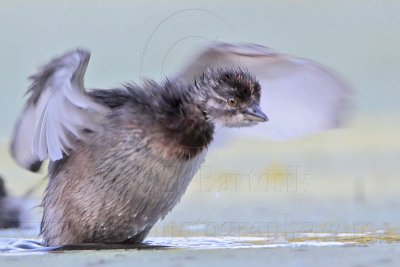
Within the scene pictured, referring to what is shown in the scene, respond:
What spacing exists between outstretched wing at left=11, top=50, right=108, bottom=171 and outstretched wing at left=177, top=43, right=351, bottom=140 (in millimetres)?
912

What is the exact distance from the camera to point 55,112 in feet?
29.6

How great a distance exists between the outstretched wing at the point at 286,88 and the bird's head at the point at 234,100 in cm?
27

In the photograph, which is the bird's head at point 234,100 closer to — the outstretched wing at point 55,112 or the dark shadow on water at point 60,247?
the outstretched wing at point 55,112

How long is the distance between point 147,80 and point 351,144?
278cm

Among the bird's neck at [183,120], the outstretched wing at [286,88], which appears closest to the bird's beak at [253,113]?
the bird's neck at [183,120]

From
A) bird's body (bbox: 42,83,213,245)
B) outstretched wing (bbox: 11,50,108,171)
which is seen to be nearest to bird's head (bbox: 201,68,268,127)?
bird's body (bbox: 42,83,213,245)

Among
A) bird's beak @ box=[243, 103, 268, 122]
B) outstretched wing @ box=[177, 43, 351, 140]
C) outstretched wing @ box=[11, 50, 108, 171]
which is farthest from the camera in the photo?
outstretched wing @ box=[177, 43, 351, 140]

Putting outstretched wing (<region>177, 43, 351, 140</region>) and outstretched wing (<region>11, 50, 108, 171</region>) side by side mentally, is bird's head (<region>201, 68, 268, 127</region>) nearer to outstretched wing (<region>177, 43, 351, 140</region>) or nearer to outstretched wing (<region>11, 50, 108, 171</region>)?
outstretched wing (<region>177, 43, 351, 140</region>)

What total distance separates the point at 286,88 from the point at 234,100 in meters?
0.77

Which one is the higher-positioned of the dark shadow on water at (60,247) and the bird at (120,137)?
Answer: the bird at (120,137)

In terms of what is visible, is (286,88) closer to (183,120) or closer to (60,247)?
(183,120)

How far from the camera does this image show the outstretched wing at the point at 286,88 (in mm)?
9688

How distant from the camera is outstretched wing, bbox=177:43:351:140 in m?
9.69

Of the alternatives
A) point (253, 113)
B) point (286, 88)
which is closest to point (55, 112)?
point (253, 113)
